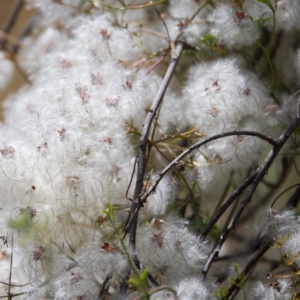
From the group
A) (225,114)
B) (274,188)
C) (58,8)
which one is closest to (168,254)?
(225,114)

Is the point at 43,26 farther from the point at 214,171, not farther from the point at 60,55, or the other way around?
the point at 214,171

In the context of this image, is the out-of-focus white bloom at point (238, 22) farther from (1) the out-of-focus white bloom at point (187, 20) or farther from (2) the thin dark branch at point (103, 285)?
(2) the thin dark branch at point (103, 285)

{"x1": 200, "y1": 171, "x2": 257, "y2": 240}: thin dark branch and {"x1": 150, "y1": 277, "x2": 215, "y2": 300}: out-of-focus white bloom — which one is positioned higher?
{"x1": 200, "y1": 171, "x2": 257, "y2": 240}: thin dark branch

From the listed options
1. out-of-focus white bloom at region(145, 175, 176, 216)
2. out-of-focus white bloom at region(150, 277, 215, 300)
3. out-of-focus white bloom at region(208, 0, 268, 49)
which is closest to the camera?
out-of-focus white bloom at region(150, 277, 215, 300)

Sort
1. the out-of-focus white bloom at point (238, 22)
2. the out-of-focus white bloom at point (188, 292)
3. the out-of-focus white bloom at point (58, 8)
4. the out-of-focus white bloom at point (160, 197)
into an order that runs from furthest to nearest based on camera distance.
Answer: the out-of-focus white bloom at point (58, 8)
the out-of-focus white bloom at point (238, 22)
the out-of-focus white bloom at point (160, 197)
the out-of-focus white bloom at point (188, 292)

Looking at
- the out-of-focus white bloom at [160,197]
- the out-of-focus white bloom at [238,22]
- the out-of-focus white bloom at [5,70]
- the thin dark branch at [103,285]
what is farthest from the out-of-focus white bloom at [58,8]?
the thin dark branch at [103,285]

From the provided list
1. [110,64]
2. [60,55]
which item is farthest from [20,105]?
[110,64]

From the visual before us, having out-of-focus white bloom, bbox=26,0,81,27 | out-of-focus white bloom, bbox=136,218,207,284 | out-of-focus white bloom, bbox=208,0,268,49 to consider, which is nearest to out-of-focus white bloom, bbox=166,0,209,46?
out-of-focus white bloom, bbox=208,0,268,49

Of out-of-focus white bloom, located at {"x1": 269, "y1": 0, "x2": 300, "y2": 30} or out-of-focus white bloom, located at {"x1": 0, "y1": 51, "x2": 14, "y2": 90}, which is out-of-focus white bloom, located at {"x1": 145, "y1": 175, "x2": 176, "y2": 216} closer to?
out-of-focus white bloom, located at {"x1": 269, "y1": 0, "x2": 300, "y2": 30}

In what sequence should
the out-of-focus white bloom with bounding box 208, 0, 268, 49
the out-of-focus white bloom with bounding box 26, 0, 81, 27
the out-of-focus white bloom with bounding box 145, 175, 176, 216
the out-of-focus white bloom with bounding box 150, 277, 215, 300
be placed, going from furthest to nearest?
the out-of-focus white bloom with bounding box 26, 0, 81, 27, the out-of-focus white bloom with bounding box 208, 0, 268, 49, the out-of-focus white bloom with bounding box 145, 175, 176, 216, the out-of-focus white bloom with bounding box 150, 277, 215, 300

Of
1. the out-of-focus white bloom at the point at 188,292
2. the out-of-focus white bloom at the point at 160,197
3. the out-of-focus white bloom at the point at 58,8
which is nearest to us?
the out-of-focus white bloom at the point at 188,292

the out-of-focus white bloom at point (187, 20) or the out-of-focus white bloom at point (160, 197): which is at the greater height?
the out-of-focus white bloom at point (187, 20)

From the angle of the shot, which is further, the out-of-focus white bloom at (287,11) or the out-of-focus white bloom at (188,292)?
the out-of-focus white bloom at (287,11)
